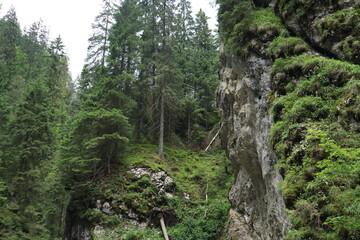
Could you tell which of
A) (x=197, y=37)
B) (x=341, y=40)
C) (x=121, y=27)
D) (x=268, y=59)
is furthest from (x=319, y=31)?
(x=197, y=37)

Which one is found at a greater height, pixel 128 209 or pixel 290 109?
pixel 290 109

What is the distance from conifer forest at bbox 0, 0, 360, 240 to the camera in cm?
477

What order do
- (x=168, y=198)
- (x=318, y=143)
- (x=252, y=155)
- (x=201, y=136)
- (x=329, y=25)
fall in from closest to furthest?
(x=318, y=143), (x=329, y=25), (x=252, y=155), (x=168, y=198), (x=201, y=136)

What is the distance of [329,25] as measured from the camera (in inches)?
259

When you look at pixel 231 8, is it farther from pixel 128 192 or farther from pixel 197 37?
pixel 197 37

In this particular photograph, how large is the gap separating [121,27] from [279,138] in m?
18.3

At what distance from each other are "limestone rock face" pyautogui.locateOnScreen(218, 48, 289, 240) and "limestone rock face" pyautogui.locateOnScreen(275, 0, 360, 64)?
158 cm

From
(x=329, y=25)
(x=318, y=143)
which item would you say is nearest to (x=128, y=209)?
(x=318, y=143)

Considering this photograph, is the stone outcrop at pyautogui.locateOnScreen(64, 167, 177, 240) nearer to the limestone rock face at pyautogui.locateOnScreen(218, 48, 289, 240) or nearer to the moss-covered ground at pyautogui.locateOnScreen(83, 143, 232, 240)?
the moss-covered ground at pyautogui.locateOnScreen(83, 143, 232, 240)

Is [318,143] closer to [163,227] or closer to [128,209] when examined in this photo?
[163,227]

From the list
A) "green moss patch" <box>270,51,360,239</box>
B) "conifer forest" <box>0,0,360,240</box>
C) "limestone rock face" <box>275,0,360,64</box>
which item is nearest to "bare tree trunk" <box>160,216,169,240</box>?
"conifer forest" <box>0,0,360,240</box>

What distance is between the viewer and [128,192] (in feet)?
48.4

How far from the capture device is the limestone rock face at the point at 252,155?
689cm

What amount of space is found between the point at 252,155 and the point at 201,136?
15467mm
